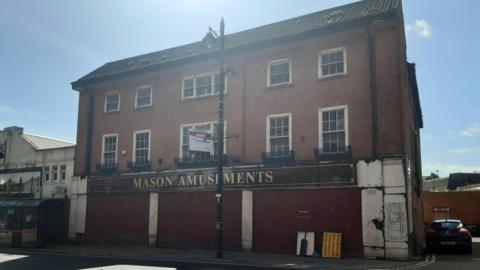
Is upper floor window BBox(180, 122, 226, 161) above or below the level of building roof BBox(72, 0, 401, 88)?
below

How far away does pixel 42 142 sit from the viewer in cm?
3241

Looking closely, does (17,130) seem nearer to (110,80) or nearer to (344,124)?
(110,80)

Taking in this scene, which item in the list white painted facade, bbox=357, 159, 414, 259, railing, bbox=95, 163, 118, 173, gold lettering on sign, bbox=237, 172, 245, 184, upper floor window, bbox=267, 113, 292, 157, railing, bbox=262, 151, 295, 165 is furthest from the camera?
railing, bbox=95, 163, 118, 173

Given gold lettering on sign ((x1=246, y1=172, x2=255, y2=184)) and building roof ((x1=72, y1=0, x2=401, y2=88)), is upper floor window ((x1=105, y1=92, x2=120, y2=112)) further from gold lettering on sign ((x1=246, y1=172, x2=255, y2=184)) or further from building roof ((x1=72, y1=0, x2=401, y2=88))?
gold lettering on sign ((x1=246, y1=172, x2=255, y2=184))

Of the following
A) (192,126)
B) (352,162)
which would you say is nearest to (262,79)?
(192,126)

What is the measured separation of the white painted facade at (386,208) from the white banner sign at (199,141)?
5986mm

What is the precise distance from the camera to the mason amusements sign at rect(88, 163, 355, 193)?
727 inches

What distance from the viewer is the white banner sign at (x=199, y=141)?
17.6 metres

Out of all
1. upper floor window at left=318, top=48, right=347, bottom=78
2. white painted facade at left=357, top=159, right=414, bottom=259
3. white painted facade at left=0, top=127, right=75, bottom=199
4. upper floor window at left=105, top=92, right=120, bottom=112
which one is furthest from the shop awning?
white painted facade at left=357, top=159, right=414, bottom=259

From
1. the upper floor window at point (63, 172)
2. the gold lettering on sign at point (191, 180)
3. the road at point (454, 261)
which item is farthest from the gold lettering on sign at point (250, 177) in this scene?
the upper floor window at point (63, 172)

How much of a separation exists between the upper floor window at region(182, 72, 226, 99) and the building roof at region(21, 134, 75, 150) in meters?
10.7

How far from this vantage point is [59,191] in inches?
1096

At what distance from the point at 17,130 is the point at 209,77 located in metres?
16.2

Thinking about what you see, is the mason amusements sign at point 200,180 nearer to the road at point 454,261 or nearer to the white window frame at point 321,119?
the white window frame at point 321,119
